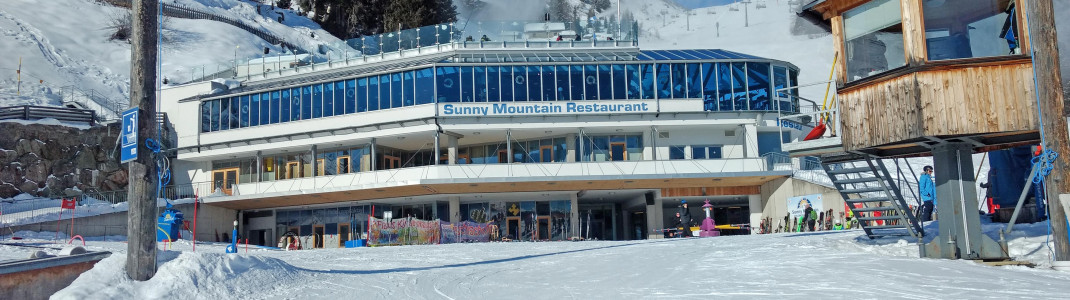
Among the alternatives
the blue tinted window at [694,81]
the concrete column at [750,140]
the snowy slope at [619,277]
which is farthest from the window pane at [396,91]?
the snowy slope at [619,277]

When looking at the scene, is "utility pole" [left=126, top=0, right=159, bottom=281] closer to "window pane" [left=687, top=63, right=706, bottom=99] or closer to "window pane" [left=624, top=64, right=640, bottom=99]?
"window pane" [left=624, top=64, right=640, bottom=99]

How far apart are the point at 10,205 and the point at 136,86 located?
33.2 m

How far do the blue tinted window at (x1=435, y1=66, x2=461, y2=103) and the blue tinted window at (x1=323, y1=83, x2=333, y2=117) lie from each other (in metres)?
5.94

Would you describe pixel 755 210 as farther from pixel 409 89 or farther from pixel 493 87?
pixel 409 89

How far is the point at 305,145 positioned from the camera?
42812mm

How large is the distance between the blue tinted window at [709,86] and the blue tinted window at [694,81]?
19cm

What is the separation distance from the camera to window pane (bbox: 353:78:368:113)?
1613 inches

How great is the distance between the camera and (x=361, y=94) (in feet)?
135

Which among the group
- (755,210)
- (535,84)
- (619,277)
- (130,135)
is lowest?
(619,277)

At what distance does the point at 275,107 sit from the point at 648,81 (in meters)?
18.7

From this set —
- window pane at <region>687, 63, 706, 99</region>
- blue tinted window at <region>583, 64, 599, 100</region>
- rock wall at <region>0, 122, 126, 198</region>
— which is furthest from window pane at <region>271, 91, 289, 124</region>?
window pane at <region>687, 63, 706, 99</region>

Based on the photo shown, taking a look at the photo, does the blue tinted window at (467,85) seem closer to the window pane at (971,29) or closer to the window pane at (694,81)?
the window pane at (694,81)

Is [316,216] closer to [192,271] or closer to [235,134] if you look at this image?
[235,134]

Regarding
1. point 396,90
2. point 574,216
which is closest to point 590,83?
point 574,216
